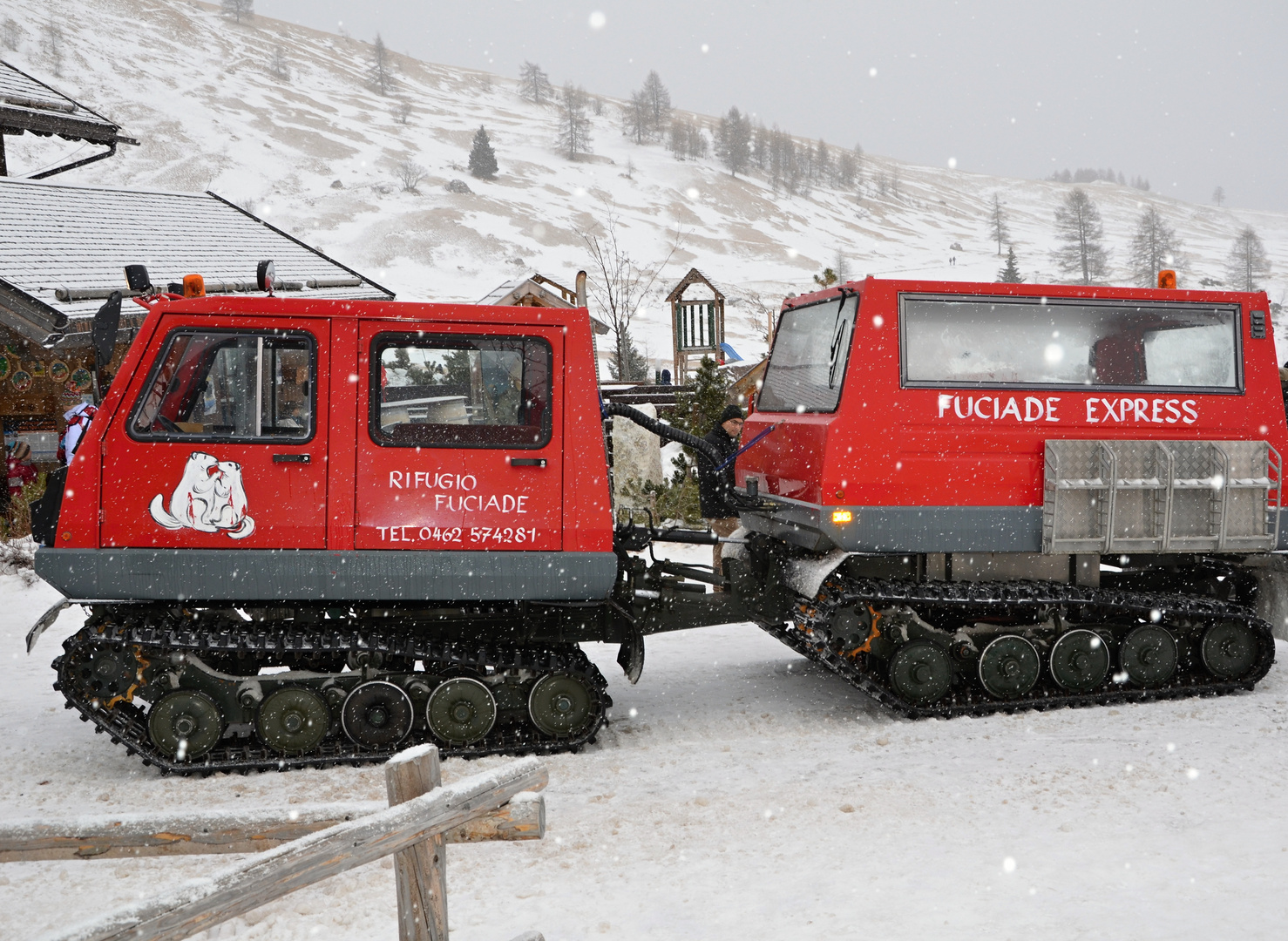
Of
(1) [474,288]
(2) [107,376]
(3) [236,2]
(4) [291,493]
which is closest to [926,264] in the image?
(1) [474,288]

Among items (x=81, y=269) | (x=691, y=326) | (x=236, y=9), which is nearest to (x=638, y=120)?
(x=236, y=9)

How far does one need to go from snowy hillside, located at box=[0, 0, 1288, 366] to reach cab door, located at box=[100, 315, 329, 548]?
1678 inches

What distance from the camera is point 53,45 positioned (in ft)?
294

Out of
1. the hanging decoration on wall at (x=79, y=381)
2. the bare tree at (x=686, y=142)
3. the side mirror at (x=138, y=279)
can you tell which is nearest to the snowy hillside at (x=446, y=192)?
the bare tree at (x=686, y=142)

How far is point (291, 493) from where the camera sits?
17.7ft

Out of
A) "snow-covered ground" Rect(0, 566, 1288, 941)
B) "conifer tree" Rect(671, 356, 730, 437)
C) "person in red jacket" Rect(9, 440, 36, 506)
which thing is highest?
"conifer tree" Rect(671, 356, 730, 437)

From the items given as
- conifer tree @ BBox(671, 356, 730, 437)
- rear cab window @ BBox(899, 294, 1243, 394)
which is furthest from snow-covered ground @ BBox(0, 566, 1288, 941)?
conifer tree @ BBox(671, 356, 730, 437)

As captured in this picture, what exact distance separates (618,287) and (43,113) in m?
23.8

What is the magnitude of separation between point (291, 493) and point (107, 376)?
8.98 metres

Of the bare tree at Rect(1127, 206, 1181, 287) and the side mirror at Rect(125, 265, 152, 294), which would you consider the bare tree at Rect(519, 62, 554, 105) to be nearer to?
the bare tree at Rect(1127, 206, 1181, 287)

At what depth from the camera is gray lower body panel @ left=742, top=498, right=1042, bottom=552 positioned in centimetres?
612

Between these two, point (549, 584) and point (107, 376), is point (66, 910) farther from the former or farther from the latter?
point (107, 376)

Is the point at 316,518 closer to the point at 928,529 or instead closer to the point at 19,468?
the point at 928,529

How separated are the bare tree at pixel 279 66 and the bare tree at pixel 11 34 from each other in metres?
25.7
